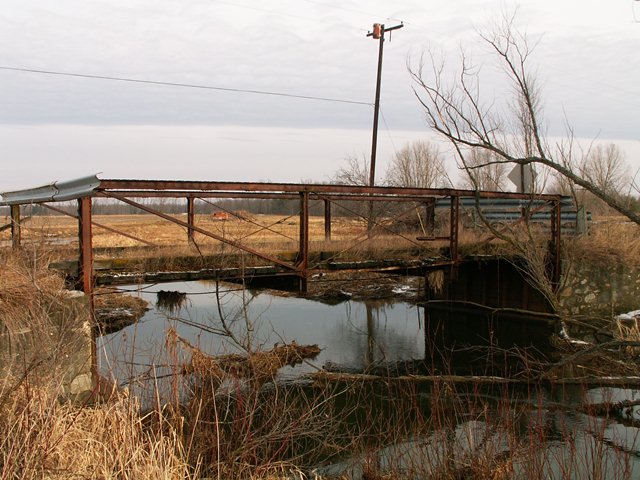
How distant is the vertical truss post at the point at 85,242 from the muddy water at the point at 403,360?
88cm

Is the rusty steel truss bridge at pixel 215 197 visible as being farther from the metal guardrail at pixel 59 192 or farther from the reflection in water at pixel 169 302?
the reflection in water at pixel 169 302

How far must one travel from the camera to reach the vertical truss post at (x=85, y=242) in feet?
26.8

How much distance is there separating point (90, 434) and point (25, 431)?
69 centimetres

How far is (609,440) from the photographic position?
826 centimetres

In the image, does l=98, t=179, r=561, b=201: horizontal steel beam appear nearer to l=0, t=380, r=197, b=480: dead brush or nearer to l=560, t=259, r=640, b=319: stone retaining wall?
l=0, t=380, r=197, b=480: dead brush

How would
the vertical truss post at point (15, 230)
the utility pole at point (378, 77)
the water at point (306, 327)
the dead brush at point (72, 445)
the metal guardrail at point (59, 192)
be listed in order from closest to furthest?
the dead brush at point (72, 445)
the metal guardrail at point (59, 192)
the vertical truss post at point (15, 230)
the water at point (306, 327)
the utility pole at point (378, 77)

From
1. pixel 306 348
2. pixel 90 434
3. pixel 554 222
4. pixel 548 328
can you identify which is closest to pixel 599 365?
pixel 548 328

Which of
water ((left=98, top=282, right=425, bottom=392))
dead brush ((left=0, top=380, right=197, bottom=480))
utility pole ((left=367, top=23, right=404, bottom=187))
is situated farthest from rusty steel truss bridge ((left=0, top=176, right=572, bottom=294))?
utility pole ((left=367, top=23, right=404, bottom=187))

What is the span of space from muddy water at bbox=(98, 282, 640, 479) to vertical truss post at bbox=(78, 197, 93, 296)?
878 mm

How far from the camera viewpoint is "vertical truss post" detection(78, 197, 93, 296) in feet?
26.8

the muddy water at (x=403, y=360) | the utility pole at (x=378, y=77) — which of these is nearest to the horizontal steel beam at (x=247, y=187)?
the muddy water at (x=403, y=360)

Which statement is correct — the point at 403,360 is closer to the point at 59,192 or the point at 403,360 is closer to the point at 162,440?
the point at 59,192

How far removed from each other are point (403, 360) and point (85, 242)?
742cm

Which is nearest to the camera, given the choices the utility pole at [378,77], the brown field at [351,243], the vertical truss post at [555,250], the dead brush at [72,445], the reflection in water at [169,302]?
the dead brush at [72,445]
